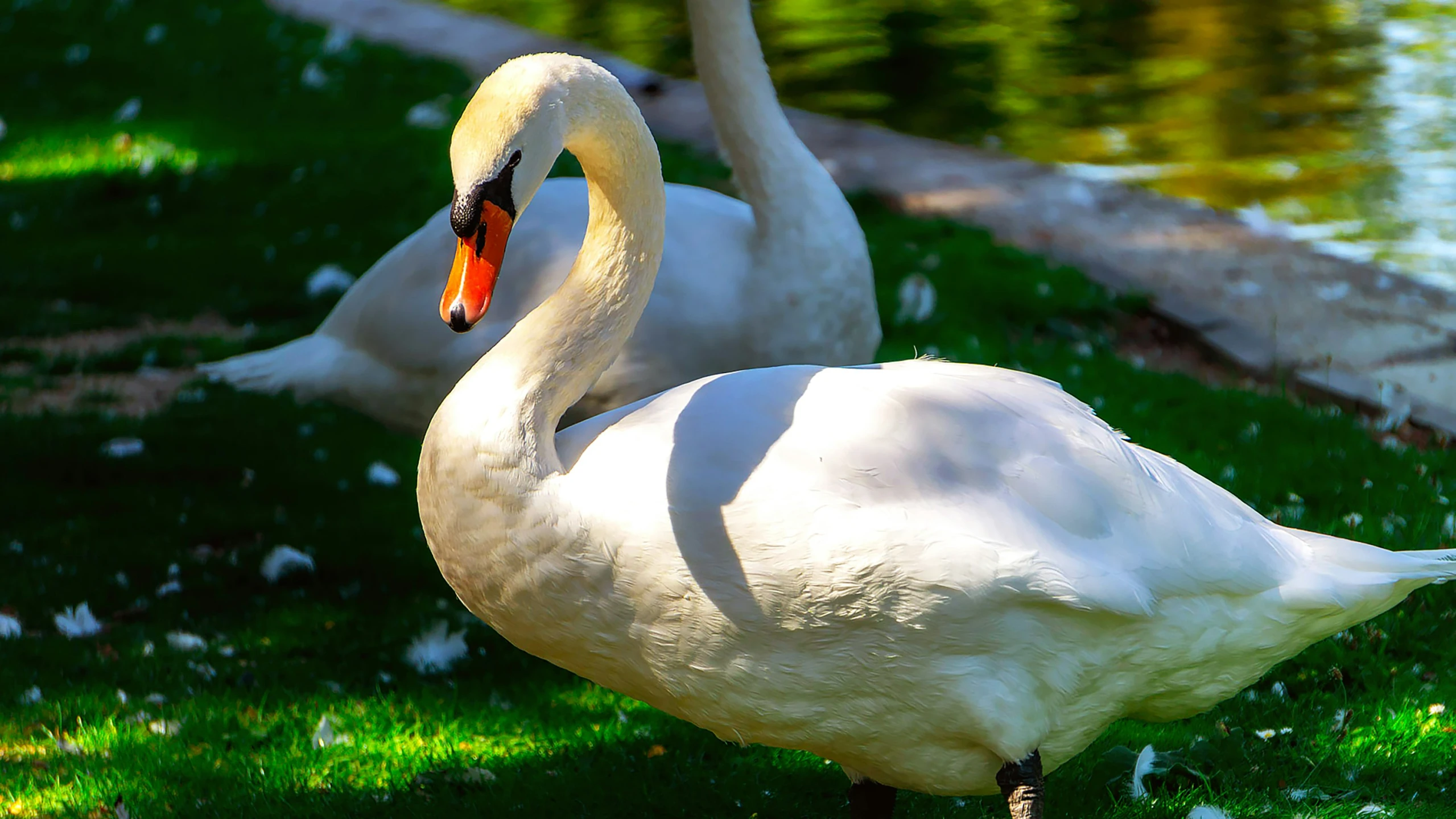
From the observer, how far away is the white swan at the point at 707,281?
387 cm

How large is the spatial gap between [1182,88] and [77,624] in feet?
26.7

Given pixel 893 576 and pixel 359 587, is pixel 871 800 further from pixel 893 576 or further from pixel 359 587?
pixel 359 587

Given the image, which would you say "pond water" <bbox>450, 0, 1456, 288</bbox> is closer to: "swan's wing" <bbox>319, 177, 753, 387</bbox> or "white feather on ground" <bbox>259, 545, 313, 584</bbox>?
"swan's wing" <bbox>319, 177, 753, 387</bbox>

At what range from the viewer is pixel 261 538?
4.61 meters

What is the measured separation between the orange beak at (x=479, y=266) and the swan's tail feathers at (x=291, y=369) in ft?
7.55

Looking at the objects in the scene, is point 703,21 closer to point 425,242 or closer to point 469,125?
point 425,242

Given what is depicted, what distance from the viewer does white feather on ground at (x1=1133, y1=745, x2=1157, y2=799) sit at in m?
3.13

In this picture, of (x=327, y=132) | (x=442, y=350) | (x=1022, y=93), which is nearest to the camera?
(x=442, y=350)

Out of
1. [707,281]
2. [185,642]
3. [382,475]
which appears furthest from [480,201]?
[382,475]

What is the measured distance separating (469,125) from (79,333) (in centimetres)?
475

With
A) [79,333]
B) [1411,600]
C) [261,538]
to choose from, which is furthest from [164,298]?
[1411,600]

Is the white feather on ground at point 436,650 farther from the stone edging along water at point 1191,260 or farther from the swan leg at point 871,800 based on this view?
the stone edging along water at point 1191,260

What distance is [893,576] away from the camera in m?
2.32

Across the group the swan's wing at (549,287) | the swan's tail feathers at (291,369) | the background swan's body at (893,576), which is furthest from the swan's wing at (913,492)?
the swan's tail feathers at (291,369)
